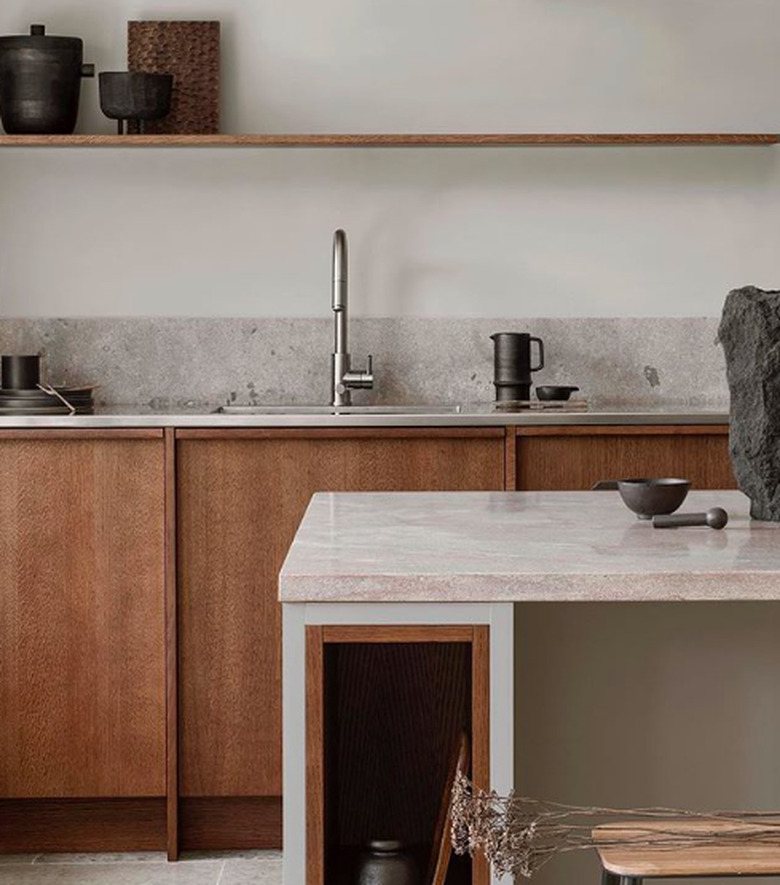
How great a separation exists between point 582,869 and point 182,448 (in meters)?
1.74

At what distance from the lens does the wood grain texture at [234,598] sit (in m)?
3.72

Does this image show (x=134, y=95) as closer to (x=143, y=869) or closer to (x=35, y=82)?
(x=35, y=82)

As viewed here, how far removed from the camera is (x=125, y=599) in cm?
372

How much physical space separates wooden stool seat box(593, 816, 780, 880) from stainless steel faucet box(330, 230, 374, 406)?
2.52m

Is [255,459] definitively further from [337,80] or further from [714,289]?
[714,289]

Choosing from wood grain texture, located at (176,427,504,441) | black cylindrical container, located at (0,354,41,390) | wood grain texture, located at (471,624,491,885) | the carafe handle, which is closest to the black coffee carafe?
the carafe handle

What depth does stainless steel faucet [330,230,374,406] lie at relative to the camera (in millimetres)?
4203

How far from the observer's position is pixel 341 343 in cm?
425

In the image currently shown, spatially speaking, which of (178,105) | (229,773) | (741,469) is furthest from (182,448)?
(741,469)

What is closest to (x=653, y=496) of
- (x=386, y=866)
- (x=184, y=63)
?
(x=386, y=866)

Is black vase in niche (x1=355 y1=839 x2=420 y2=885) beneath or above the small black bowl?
beneath

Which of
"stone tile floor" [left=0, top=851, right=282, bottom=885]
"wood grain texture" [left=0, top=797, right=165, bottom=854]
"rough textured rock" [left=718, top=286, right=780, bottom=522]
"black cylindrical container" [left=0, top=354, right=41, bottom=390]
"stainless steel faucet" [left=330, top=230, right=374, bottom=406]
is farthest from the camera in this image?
"stainless steel faucet" [left=330, top=230, right=374, bottom=406]

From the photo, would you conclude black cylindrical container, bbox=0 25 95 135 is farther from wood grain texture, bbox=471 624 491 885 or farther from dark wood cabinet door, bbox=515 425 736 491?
wood grain texture, bbox=471 624 491 885

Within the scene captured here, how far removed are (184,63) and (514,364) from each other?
125 centimetres
